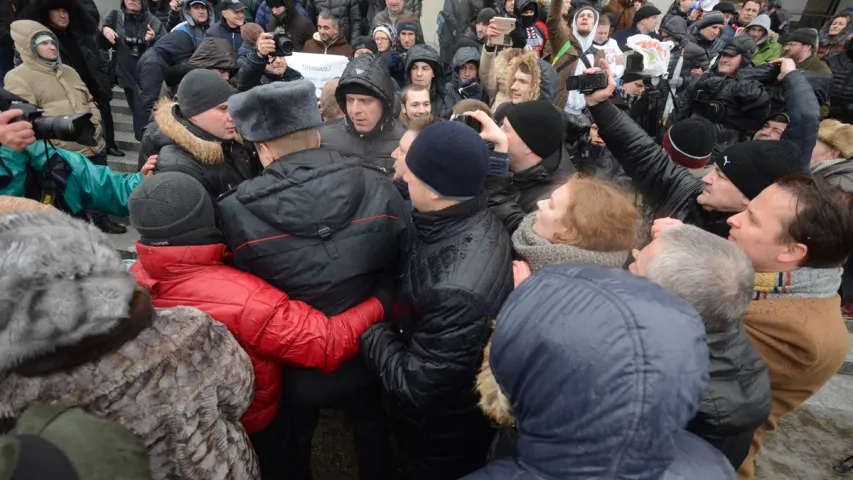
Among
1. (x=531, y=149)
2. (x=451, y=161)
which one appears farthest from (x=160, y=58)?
(x=451, y=161)

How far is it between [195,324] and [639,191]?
2571 millimetres

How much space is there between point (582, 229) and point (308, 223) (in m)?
1.00

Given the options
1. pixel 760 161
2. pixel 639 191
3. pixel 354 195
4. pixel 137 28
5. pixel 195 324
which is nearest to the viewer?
pixel 195 324

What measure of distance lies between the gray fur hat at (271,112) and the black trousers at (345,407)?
Result: 101 cm

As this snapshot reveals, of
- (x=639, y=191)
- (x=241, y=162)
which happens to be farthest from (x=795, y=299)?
(x=241, y=162)

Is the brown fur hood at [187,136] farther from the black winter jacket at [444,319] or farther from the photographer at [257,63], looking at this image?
the photographer at [257,63]

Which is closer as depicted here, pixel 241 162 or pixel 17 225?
pixel 17 225

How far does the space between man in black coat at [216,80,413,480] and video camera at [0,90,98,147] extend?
3.02 feet

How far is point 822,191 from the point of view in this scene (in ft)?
5.61

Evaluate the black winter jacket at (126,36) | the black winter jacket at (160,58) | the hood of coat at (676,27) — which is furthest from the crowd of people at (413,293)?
the hood of coat at (676,27)

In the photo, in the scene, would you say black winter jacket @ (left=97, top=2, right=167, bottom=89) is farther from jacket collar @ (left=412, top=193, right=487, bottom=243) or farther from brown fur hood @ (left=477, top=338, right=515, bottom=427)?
brown fur hood @ (left=477, top=338, right=515, bottom=427)

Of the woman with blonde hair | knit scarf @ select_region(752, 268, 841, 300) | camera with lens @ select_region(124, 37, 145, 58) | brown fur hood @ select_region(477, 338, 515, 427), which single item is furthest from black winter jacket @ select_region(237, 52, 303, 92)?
knit scarf @ select_region(752, 268, 841, 300)

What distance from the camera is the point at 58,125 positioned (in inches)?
85.6

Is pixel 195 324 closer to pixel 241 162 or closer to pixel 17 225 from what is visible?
pixel 17 225
